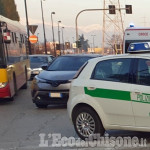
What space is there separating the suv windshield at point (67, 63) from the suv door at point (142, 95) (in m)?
5.94

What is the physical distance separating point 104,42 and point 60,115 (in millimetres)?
50825

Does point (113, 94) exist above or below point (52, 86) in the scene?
above

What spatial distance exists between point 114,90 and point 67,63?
247 inches

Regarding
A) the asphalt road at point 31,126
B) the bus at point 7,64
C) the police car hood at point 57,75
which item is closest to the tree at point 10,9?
the bus at point 7,64

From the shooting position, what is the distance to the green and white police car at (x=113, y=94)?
6.97 meters

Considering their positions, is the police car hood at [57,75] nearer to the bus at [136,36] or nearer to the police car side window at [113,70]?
the police car side window at [113,70]

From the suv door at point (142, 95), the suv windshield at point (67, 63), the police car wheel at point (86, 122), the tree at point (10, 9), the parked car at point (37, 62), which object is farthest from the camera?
the tree at point (10, 9)

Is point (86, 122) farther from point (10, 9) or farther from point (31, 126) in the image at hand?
point (10, 9)

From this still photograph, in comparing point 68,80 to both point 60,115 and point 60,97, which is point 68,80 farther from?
point 60,115

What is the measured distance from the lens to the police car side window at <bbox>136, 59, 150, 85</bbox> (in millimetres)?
6992

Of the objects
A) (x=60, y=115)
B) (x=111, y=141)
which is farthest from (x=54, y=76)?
(x=111, y=141)

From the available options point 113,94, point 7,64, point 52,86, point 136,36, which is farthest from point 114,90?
point 136,36

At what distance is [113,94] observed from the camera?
283 inches

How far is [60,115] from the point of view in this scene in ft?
36.1
